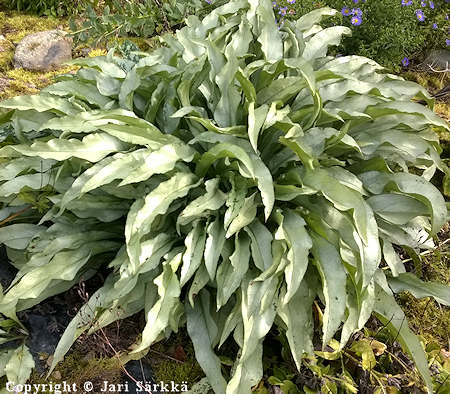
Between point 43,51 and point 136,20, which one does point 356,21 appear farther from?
point 43,51

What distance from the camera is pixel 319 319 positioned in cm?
231

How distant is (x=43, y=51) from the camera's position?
424 centimetres

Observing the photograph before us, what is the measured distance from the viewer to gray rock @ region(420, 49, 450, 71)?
4.06 m

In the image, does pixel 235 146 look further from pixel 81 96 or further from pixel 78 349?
pixel 78 349

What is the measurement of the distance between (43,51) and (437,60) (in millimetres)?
3422

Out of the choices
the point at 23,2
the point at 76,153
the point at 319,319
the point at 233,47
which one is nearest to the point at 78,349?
the point at 76,153

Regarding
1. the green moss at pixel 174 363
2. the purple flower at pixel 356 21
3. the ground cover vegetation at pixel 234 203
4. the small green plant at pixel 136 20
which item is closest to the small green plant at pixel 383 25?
the purple flower at pixel 356 21

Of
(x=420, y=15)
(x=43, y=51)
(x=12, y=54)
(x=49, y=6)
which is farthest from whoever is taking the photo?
(x=49, y=6)

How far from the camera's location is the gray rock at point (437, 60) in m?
4.06

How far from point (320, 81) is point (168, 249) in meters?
1.10

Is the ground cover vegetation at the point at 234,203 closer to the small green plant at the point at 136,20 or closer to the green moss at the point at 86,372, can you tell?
the green moss at the point at 86,372

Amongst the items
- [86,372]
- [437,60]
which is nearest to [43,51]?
[86,372]

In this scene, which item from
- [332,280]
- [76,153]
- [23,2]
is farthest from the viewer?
[23,2]

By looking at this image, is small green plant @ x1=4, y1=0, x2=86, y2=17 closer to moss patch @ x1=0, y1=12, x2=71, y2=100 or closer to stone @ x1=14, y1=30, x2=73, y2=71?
moss patch @ x1=0, y1=12, x2=71, y2=100
